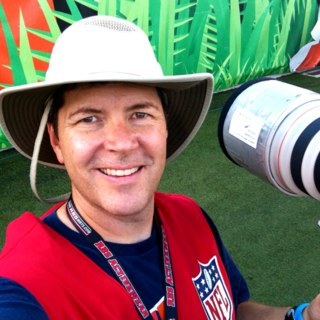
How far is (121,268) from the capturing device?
0.88m

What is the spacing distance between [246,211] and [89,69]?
208cm

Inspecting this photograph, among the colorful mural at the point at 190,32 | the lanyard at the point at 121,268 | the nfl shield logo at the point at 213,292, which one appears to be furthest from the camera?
the colorful mural at the point at 190,32

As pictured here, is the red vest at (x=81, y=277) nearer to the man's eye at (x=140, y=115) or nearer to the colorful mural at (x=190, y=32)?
the man's eye at (x=140, y=115)

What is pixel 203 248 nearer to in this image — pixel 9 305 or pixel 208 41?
pixel 9 305

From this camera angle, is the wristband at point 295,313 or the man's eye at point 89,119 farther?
the wristband at point 295,313

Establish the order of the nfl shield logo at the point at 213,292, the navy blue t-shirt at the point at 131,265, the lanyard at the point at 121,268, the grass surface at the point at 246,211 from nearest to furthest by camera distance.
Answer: the navy blue t-shirt at the point at 131,265
the lanyard at the point at 121,268
the nfl shield logo at the point at 213,292
the grass surface at the point at 246,211

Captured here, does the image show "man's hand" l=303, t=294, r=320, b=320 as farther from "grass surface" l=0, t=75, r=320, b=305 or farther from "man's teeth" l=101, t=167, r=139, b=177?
"grass surface" l=0, t=75, r=320, b=305

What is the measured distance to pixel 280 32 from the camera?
16.3 ft

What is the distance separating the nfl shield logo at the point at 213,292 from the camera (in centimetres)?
99

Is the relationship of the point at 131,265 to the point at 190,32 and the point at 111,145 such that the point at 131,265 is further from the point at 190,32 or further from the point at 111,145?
the point at 190,32

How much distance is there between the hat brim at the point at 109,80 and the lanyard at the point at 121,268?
8.7 inches

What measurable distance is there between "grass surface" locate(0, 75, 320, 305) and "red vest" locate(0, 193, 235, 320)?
1.21 meters

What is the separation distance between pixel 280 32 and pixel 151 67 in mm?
4394

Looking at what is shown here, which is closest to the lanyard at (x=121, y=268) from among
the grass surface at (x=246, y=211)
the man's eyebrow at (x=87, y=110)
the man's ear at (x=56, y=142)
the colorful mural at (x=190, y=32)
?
the man's ear at (x=56, y=142)
